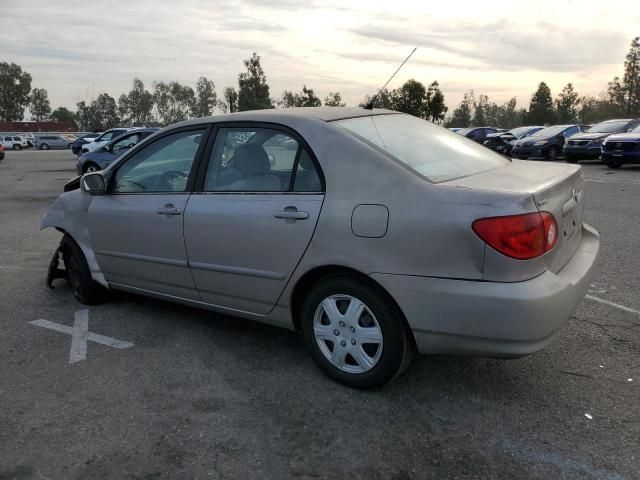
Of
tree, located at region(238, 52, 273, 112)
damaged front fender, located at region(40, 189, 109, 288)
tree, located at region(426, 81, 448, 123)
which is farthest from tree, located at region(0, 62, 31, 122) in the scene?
damaged front fender, located at region(40, 189, 109, 288)

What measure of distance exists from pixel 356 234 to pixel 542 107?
69.0 meters

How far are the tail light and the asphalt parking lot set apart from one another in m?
0.88

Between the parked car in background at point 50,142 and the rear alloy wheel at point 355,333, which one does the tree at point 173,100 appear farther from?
the rear alloy wheel at point 355,333

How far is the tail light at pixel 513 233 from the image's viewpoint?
2.56m

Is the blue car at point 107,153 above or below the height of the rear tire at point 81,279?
above

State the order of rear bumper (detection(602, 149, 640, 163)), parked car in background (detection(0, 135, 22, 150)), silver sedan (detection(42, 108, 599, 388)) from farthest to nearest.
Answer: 1. parked car in background (detection(0, 135, 22, 150))
2. rear bumper (detection(602, 149, 640, 163))
3. silver sedan (detection(42, 108, 599, 388))

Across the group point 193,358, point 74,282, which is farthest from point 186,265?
point 74,282

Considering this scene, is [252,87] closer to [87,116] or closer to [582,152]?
[582,152]

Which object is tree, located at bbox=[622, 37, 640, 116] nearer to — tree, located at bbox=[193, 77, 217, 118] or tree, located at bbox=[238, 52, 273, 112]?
tree, located at bbox=[238, 52, 273, 112]

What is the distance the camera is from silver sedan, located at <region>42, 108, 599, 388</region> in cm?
262

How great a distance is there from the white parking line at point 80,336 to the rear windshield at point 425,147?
2.20m

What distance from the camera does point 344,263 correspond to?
9.61 ft

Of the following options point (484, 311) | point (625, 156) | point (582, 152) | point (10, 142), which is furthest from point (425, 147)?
point (10, 142)

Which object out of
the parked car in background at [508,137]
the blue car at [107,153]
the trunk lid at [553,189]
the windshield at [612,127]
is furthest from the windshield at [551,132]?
the trunk lid at [553,189]
